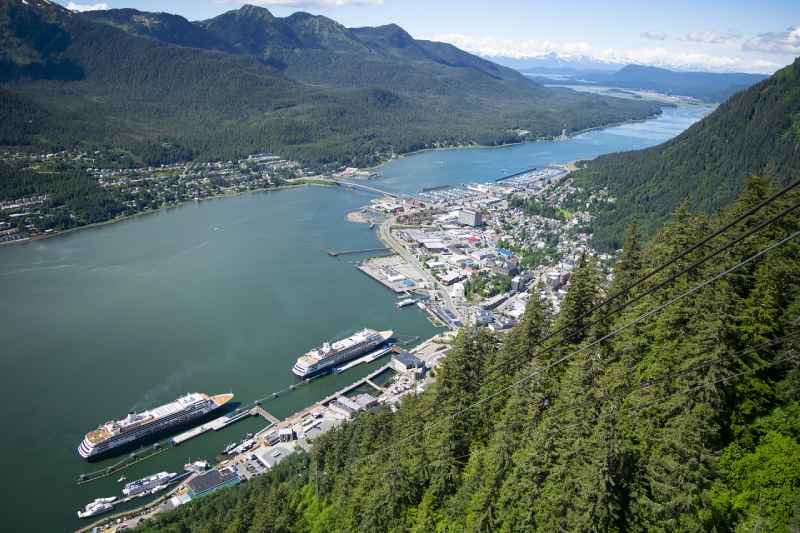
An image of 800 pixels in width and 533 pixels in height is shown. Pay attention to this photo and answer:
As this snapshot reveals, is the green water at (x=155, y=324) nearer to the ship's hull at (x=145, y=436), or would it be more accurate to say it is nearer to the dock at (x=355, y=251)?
the ship's hull at (x=145, y=436)

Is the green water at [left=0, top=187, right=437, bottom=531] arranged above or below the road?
below

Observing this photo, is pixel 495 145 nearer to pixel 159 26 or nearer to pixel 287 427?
pixel 287 427

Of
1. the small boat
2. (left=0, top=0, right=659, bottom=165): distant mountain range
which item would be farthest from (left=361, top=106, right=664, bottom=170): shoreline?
the small boat

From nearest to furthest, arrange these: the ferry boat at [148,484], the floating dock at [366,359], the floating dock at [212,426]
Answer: the ferry boat at [148,484] → the floating dock at [212,426] → the floating dock at [366,359]

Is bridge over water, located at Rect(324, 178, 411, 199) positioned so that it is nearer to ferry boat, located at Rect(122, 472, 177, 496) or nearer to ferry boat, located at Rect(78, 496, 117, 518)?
ferry boat, located at Rect(122, 472, 177, 496)

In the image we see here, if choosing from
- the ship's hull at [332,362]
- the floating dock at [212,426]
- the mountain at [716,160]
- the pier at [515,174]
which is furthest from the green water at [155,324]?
the pier at [515,174]

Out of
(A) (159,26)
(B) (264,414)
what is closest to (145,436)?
(B) (264,414)
